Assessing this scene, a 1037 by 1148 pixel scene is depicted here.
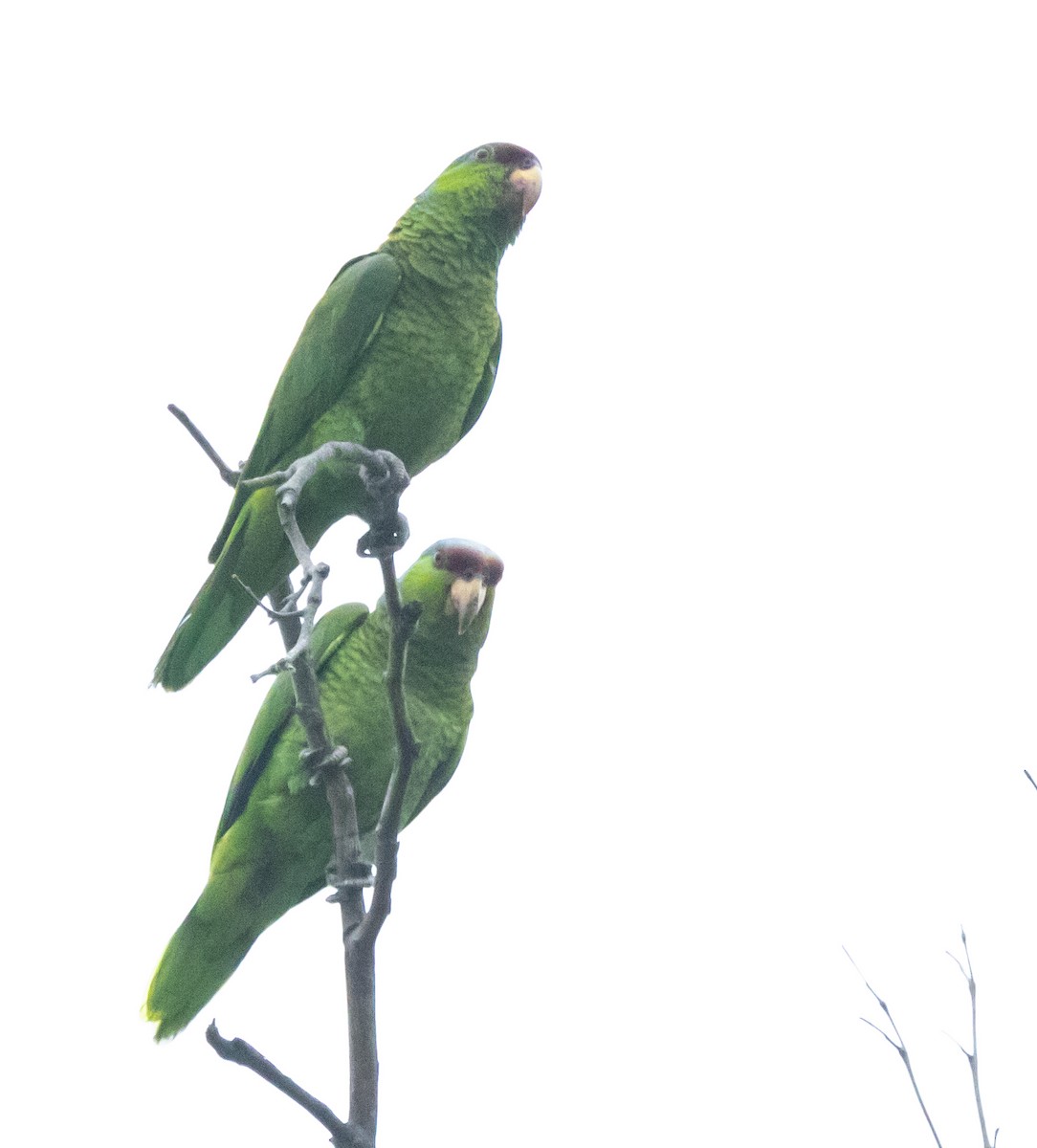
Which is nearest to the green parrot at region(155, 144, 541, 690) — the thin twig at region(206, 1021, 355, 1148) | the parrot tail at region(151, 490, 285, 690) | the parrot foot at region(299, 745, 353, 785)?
the parrot tail at region(151, 490, 285, 690)

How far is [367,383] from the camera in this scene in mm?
4801

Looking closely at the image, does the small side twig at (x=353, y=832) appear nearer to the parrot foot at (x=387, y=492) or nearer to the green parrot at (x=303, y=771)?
the parrot foot at (x=387, y=492)

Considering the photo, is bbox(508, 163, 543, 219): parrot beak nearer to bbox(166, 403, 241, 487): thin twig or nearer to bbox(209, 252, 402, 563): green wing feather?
bbox(209, 252, 402, 563): green wing feather

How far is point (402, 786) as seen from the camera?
2783 millimetres

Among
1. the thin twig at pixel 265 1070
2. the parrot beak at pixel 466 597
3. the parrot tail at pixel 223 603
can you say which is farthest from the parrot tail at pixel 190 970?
the thin twig at pixel 265 1070

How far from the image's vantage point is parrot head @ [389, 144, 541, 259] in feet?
16.6

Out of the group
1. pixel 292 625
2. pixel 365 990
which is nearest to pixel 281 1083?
pixel 365 990


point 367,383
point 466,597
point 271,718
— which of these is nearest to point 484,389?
point 367,383

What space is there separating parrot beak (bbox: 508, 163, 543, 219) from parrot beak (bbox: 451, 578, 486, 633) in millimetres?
1576

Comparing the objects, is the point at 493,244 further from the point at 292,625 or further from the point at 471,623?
the point at 292,625

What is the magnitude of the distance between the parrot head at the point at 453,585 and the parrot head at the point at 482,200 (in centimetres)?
125

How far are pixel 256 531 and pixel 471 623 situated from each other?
838 millimetres

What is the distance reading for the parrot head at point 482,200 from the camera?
199 inches

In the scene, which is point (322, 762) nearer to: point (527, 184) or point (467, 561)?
point (467, 561)
